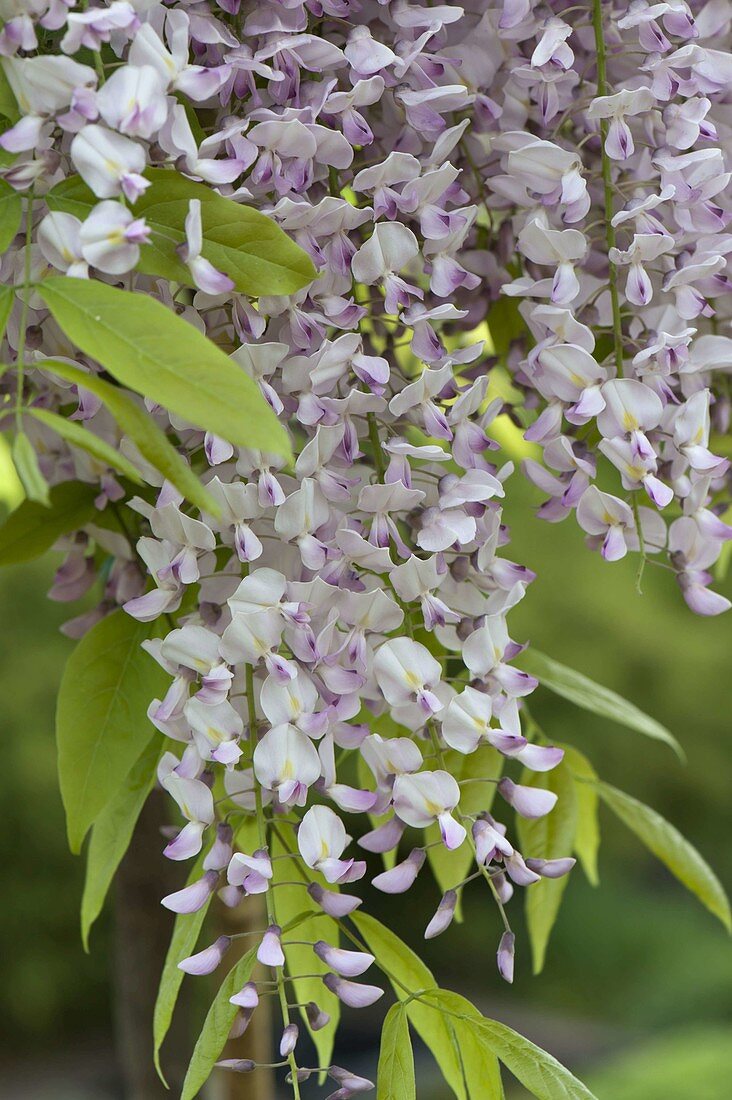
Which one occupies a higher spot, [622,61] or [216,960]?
[622,61]

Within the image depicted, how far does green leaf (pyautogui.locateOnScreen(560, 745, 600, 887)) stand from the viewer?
1.75 feet

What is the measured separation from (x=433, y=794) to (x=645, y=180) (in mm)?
214

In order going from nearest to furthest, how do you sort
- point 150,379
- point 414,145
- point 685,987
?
point 150,379
point 414,145
point 685,987

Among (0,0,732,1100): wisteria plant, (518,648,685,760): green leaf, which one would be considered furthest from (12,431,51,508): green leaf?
→ (518,648,685,760): green leaf

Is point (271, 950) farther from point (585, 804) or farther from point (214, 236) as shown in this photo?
point (585, 804)

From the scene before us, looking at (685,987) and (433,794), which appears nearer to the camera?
(433,794)

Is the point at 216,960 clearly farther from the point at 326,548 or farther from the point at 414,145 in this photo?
the point at 414,145

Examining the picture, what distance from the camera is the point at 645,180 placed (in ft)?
1.27

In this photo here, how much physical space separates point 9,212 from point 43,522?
0.15m

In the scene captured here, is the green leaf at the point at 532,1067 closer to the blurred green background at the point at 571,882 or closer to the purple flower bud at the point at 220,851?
the purple flower bud at the point at 220,851

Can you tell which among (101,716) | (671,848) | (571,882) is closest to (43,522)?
(101,716)

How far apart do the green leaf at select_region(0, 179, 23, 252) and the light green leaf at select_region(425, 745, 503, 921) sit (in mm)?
236

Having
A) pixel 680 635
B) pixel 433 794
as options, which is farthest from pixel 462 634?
pixel 680 635

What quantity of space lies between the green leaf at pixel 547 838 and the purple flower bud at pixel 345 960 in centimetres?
16
